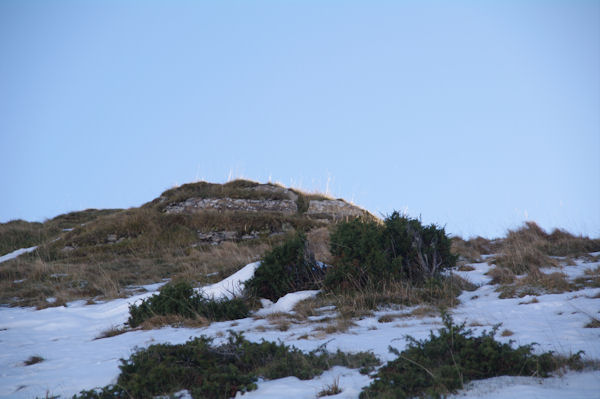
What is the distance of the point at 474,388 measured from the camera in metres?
2.95

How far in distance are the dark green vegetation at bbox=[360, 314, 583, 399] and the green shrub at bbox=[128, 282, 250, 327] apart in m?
3.26

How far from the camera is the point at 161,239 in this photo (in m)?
15.9

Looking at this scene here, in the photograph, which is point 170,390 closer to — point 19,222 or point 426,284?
point 426,284

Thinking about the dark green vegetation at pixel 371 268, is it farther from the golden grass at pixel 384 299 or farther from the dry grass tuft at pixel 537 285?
the dry grass tuft at pixel 537 285

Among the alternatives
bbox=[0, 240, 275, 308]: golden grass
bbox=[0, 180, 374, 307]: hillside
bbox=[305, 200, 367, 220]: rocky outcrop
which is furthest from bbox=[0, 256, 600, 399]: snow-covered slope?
bbox=[305, 200, 367, 220]: rocky outcrop

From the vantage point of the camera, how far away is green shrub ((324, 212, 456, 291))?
6.82m

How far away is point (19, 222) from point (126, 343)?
77.3 feet

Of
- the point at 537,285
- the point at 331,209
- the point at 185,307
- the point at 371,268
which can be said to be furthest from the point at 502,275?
the point at 331,209

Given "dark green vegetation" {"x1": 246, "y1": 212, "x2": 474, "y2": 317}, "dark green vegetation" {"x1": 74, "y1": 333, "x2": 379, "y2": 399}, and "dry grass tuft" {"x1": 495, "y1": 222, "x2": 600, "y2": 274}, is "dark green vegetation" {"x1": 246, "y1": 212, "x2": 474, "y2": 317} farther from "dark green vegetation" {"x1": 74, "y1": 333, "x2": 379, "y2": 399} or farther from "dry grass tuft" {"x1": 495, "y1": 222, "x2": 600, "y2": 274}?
"dark green vegetation" {"x1": 74, "y1": 333, "x2": 379, "y2": 399}

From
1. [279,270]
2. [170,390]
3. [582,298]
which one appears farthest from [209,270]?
[582,298]

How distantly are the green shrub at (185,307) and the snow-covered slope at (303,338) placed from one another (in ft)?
1.28

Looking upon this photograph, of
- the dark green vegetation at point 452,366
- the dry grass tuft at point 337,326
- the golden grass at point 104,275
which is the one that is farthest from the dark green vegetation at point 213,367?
the golden grass at point 104,275

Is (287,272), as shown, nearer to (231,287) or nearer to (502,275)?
(231,287)

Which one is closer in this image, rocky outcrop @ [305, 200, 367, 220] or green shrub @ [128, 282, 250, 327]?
green shrub @ [128, 282, 250, 327]
